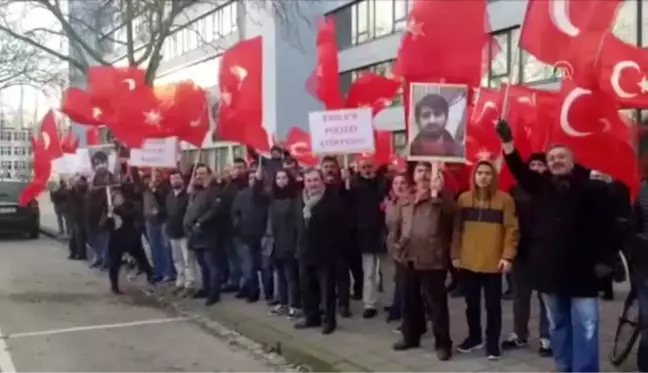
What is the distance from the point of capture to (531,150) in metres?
9.27

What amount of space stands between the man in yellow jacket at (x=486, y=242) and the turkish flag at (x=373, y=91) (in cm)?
480

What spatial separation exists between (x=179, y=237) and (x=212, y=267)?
3.36ft

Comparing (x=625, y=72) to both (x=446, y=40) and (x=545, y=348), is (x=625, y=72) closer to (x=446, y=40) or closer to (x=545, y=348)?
(x=446, y=40)

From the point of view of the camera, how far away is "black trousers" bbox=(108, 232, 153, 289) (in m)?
12.4

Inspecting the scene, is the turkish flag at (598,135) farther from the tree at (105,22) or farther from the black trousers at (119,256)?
the tree at (105,22)

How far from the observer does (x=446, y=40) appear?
25.2ft

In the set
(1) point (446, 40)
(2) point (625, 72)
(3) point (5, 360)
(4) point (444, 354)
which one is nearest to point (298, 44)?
(2) point (625, 72)

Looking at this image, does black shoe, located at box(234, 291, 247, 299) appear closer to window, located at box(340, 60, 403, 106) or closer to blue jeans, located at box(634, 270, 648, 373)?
blue jeans, located at box(634, 270, 648, 373)

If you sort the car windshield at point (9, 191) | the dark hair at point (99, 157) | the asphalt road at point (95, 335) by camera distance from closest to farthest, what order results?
the asphalt road at point (95, 335) → the dark hair at point (99, 157) → the car windshield at point (9, 191)

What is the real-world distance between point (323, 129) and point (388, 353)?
3357 mm

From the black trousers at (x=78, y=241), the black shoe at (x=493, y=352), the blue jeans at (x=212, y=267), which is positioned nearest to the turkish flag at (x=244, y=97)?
the blue jeans at (x=212, y=267)

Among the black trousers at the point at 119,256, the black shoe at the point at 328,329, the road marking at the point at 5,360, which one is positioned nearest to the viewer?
the road marking at the point at 5,360

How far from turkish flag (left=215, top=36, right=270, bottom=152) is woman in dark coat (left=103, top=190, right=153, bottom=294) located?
1878mm

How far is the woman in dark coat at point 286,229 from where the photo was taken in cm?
964
